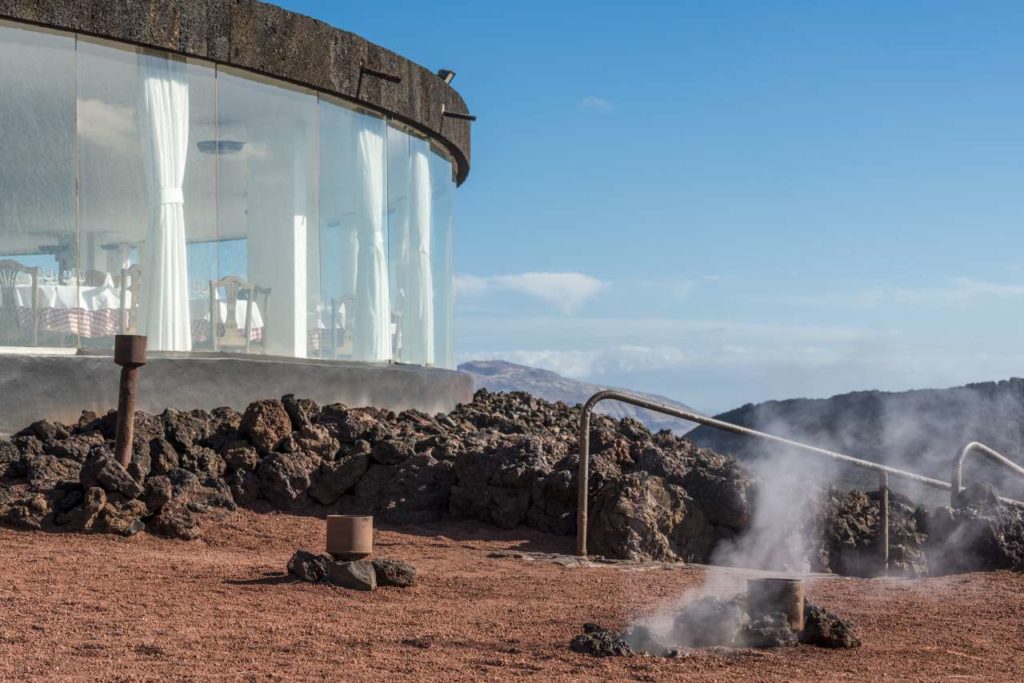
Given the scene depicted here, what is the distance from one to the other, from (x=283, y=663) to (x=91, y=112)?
796 cm

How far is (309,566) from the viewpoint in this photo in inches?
278

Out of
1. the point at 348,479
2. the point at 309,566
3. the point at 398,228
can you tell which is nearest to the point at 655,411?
the point at 348,479

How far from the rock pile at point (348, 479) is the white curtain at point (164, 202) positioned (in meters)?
1.16

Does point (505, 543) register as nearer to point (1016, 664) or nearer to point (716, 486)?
point (716, 486)

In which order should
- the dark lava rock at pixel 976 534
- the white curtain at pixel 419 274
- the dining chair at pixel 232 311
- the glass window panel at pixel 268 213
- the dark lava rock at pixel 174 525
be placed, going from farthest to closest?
the white curtain at pixel 419 274
the glass window panel at pixel 268 213
the dining chair at pixel 232 311
the dark lava rock at pixel 976 534
the dark lava rock at pixel 174 525

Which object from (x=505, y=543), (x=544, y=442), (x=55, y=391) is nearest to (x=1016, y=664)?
(x=505, y=543)

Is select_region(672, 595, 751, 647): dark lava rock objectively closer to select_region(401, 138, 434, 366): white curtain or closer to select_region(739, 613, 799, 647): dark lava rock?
select_region(739, 613, 799, 647): dark lava rock

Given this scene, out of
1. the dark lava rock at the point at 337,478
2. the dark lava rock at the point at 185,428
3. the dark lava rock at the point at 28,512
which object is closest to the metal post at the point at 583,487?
the dark lava rock at the point at 337,478

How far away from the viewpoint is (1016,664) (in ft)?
18.1

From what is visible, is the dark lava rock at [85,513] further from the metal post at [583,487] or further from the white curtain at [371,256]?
the white curtain at [371,256]

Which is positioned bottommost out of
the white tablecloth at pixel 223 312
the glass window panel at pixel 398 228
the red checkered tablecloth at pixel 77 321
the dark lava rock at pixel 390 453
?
the dark lava rock at pixel 390 453

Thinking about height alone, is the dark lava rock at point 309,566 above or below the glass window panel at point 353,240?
below

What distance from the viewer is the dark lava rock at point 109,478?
885cm

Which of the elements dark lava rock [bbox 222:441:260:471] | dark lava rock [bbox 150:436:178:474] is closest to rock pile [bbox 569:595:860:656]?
dark lava rock [bbox 222:441:260:471]
